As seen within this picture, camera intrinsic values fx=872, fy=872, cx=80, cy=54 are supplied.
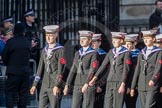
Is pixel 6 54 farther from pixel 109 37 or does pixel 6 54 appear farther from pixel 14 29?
pixel 109 37

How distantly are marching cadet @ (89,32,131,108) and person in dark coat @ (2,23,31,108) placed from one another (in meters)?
1.69

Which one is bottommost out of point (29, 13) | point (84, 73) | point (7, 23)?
point (84, 73)

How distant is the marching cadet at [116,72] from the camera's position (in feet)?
54.6

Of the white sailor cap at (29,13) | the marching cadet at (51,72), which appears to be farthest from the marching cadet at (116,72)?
the white sailor cap at (29,13)

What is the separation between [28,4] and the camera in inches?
831


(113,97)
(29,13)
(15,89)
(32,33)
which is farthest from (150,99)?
(29,13)

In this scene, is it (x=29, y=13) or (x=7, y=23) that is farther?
(x=29, y=13)

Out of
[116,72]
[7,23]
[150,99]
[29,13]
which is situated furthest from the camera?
[29,13]

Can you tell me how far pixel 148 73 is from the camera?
16.4 metres

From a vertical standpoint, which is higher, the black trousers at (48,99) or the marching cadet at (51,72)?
the marching cadet at (51,72)

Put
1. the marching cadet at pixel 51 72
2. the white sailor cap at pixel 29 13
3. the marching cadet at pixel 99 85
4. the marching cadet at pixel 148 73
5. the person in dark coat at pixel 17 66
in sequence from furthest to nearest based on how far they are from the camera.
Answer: the white sailor cap at pixel 29 13
the person in dark coat at pixel 17 66
the marching cadet at pixel 99 85
the marching cadet at pixel 51 72
the marching cadet at pixel 148 73

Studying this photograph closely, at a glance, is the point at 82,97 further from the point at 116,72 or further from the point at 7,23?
the point at 7,23

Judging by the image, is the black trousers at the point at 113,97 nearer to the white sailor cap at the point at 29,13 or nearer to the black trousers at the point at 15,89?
the black trousers at the point at 15,89

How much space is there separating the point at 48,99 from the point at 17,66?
1372 mm
